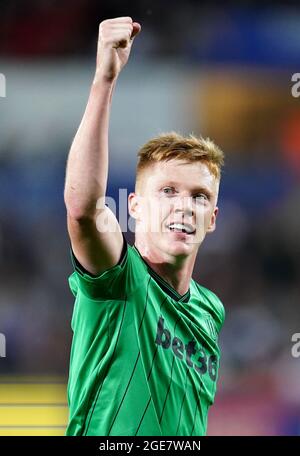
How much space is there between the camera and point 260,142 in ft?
10.7

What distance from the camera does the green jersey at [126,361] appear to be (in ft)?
5.35

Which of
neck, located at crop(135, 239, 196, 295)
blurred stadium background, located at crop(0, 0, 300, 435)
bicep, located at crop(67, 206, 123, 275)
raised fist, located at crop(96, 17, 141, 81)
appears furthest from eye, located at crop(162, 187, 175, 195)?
blurred stadium background, located at crop(0, 0, 300, 435)

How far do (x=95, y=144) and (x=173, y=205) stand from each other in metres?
0.43

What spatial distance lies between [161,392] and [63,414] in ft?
4.29

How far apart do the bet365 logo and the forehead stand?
36cm

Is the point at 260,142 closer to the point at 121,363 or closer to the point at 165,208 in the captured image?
the point at 165,208

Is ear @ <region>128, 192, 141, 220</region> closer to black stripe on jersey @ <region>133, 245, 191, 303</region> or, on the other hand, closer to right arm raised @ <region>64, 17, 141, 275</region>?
black stripe on jersey @ <region>133, 245, 191, 303</region>

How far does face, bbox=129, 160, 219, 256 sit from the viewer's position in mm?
1809

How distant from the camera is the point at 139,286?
1679 mm

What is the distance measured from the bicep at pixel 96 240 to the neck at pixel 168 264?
218 mm
